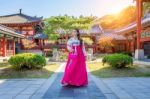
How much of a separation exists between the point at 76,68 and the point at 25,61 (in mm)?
4852

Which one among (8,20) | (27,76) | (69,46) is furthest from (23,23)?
(69,46)

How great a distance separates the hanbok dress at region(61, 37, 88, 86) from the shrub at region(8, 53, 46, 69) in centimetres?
455

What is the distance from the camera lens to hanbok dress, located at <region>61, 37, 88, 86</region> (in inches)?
351

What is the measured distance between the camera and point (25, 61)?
1327 centimetres

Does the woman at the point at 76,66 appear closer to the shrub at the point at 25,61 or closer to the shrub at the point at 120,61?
the shrub at the point at 25,61

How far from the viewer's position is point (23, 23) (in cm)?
4288

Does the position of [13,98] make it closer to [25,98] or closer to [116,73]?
[25,98]

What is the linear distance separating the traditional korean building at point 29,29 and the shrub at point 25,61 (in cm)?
2649

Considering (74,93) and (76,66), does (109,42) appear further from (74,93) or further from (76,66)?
(74,93)

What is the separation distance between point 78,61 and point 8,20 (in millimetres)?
37719

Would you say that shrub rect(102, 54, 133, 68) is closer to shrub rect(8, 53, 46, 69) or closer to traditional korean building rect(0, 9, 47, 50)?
→ shrub rect(8, 53, 46, 69)

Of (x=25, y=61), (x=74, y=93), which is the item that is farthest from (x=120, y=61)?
(x=74, y=93)

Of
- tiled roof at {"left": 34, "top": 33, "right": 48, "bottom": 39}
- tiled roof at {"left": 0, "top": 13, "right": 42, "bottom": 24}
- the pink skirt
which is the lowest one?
the pink skirt

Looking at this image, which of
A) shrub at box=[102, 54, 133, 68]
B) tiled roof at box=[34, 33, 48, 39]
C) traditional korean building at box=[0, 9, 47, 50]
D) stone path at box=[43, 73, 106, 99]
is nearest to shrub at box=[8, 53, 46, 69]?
shrub at box=[102, 54, 133, 68]
